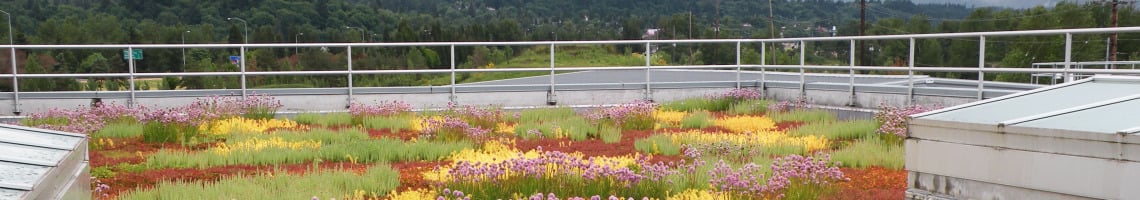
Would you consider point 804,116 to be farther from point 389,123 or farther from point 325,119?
point 325,119

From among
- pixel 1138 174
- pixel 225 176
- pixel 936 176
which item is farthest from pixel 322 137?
pixel 1138 174

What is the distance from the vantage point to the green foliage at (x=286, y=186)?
20.7ft

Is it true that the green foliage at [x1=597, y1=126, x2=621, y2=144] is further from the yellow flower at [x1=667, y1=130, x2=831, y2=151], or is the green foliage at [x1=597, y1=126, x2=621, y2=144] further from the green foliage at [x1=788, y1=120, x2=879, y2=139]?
the green foliage at [x1=788, y1=120, x2=879, y2=139]

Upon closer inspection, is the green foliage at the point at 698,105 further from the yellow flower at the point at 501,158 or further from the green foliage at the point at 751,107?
the yellow flower at the point at 501,158

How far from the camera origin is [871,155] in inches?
344

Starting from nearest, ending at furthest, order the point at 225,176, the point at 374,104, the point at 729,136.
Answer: the point at 225,176, the point at 729,136, the point at 374,104

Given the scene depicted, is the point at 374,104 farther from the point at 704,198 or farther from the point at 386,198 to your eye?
the point at 704,198

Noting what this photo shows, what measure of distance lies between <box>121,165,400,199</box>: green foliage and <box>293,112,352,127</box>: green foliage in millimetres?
5301

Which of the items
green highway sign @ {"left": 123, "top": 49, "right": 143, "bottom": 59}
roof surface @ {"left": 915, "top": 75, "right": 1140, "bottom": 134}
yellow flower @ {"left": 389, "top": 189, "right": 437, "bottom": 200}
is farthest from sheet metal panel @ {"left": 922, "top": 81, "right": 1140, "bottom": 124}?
green highway sign @ {"left": 123, "top": 49, "right": 143, "bottom": 59}

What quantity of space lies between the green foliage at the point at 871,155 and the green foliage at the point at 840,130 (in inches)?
49.1

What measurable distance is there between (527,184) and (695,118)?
663cm

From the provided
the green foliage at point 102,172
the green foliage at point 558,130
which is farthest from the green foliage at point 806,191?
the green foliage at point 102,172

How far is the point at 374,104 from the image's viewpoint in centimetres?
1461

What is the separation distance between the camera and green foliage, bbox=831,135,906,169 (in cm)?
841
